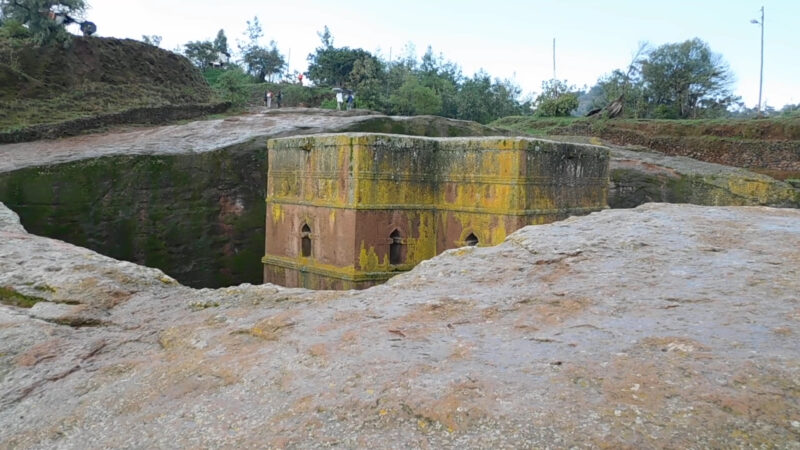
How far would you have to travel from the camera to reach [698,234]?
14.0 ft

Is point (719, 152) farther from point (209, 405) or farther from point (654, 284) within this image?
point (209, 405)

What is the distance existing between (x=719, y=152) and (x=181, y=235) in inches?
641

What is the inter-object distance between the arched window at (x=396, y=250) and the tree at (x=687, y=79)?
21993 millimetres

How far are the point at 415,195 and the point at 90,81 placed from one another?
790 centimetres

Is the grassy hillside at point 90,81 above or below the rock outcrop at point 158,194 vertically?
above

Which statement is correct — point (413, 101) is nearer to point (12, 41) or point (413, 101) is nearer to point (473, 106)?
point (473, 106)

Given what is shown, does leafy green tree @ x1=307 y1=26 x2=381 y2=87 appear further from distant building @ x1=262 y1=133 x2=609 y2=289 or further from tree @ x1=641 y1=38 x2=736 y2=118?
distant building @ x1=262 y1=133 x2=609 y2=289

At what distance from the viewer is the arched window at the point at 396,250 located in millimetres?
8906

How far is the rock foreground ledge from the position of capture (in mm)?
1915

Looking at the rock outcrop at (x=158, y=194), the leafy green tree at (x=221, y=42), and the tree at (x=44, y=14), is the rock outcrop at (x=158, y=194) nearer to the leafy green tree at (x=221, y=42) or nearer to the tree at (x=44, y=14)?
the tree at (x=44, y=14)

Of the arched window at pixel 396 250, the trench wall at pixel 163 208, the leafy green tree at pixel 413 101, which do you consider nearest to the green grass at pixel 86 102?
the trench wall at pixel 163 208

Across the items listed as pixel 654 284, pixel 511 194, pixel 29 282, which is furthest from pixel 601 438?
pixel 511 194

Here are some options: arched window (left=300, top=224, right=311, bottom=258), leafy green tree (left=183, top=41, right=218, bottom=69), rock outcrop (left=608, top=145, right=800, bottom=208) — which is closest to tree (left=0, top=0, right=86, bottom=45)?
arched window (left=300, top=224, right=311, bottom=258)

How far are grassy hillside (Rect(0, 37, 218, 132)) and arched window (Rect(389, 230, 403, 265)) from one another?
6506 mm
